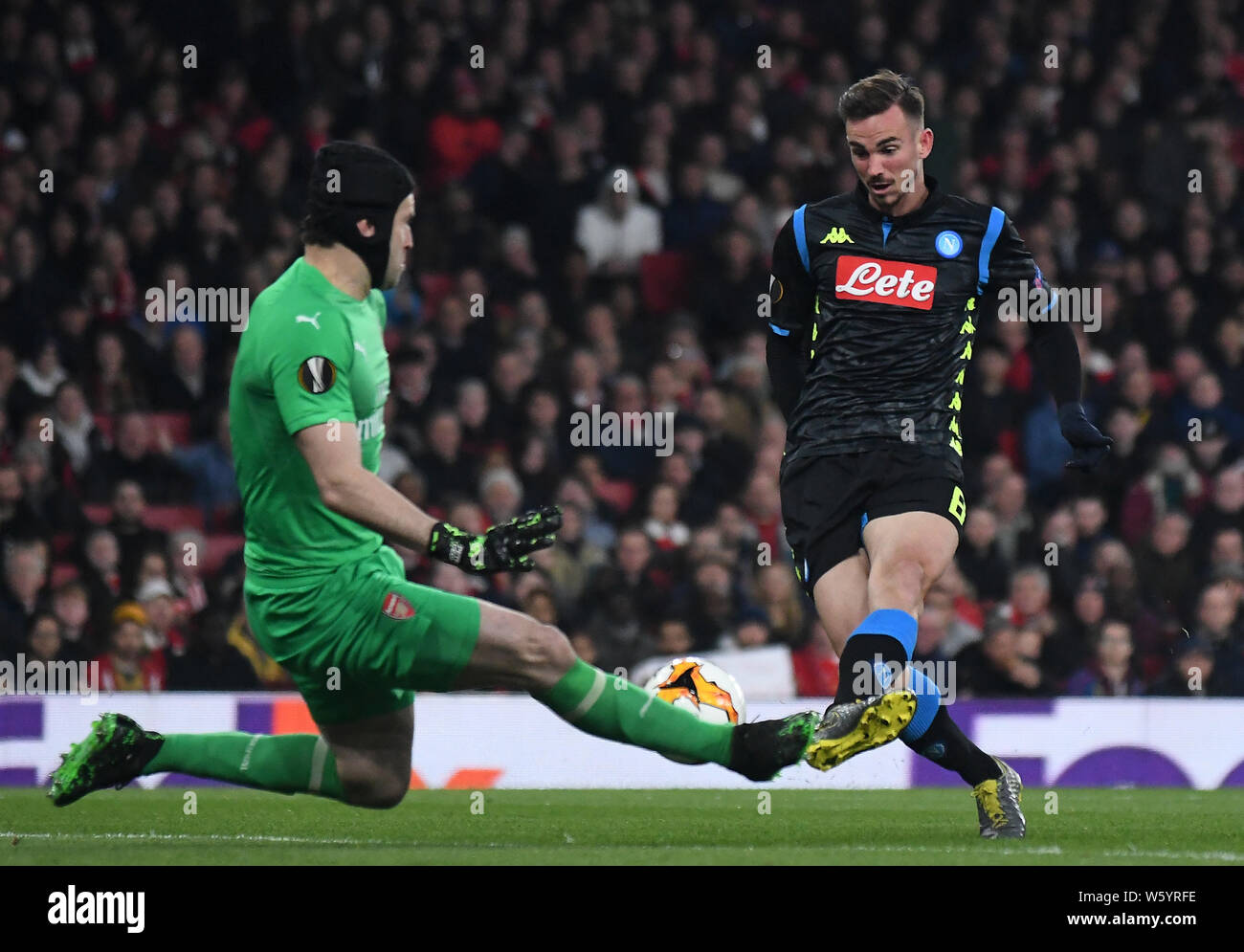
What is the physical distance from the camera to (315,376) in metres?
4.90

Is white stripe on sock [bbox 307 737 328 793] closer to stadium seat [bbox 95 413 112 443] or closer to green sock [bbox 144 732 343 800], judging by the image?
green sock [bbox 144 732 343 800]

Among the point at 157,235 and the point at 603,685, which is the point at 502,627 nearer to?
the point at 603,685

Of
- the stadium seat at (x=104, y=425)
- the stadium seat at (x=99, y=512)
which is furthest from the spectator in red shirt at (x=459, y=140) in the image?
the stadium seat at (x=99, y=512)

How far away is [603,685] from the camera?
518 cm

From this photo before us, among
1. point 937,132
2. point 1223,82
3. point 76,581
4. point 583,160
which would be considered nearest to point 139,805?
point 76,581

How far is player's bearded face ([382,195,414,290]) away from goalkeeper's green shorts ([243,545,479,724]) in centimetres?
78

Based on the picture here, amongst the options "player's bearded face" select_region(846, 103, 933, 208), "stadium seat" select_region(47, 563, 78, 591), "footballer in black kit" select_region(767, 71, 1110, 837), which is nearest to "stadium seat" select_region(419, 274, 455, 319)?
"stadium seat" select_region(47, 563, 78, 591)

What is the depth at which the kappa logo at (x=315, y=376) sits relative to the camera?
4.89 meters

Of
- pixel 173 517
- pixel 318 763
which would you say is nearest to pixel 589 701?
pixel 318 763

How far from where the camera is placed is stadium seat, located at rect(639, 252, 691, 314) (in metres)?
12.3

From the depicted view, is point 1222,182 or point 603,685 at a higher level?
point 1222,182

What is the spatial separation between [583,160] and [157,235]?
2748 millimetres

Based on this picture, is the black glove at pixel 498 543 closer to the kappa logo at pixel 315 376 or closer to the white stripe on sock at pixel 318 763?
the kappa logo at pixel 315 376
